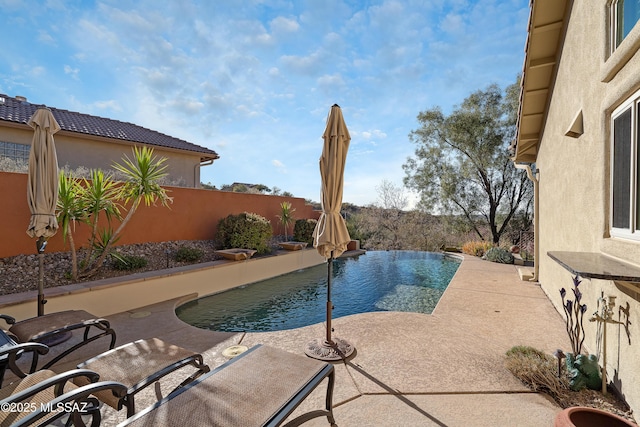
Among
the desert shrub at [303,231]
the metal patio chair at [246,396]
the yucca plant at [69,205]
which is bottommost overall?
the metal patio chair at [246,396]

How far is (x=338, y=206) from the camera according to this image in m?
3.91

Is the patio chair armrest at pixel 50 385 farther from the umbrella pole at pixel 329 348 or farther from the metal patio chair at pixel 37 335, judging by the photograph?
the umbrella pole at pixel 329 348

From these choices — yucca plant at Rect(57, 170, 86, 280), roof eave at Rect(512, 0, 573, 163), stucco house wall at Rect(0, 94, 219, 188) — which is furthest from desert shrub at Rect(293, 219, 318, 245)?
roof eave at Rect(512, 0, 573, 163)

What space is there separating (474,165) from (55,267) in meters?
18.0

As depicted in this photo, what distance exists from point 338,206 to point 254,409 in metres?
2.54

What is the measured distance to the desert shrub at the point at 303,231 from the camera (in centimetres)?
1371

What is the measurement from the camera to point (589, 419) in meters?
2.16

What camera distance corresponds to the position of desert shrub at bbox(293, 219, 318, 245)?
13.7m

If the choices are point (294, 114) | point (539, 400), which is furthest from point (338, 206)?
point (294, 114)

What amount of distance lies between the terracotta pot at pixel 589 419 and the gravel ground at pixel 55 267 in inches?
315

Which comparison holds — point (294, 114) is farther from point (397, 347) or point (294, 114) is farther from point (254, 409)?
point (254, 409)

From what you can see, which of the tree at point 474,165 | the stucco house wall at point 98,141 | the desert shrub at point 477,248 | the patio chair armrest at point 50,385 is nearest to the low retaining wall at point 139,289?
the patio chair armrest at point 50,385

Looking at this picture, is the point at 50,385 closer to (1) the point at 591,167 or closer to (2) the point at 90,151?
(1) the point at 591,167

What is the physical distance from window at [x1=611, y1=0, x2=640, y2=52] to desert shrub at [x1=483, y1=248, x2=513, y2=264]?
9.68 meters
